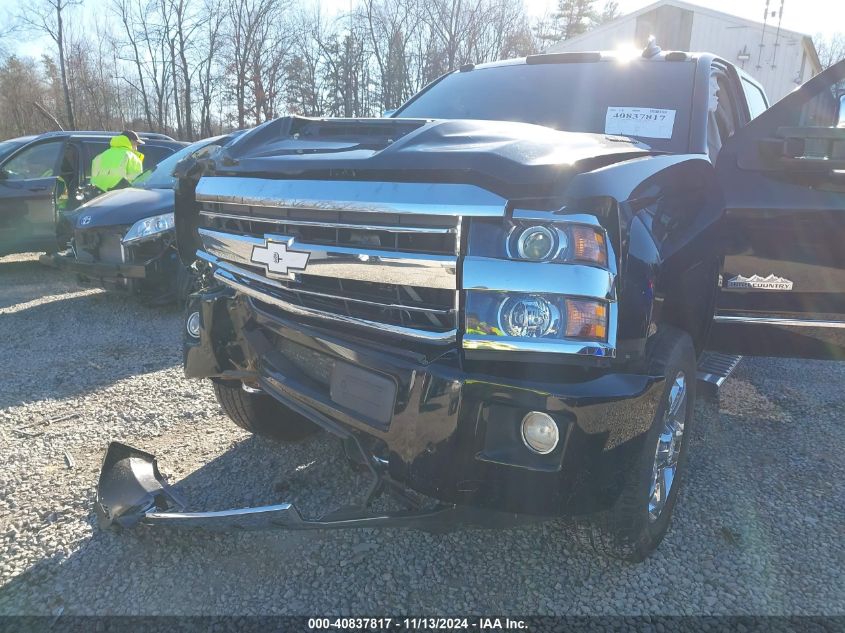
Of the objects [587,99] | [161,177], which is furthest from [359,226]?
[161,177]

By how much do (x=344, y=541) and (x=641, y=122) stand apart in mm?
2348

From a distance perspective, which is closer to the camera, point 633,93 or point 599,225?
point 599,225

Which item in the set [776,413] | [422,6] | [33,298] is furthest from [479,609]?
[422,6]

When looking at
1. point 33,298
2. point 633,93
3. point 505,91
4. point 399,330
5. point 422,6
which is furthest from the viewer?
point 422,6

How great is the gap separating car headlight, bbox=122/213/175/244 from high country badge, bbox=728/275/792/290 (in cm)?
508

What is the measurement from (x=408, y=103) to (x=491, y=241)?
2.51 m

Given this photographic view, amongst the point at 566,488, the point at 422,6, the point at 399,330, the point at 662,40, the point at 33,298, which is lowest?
the point at 33,298

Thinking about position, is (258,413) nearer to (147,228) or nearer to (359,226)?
(359,226)

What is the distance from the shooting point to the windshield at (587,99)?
301cm

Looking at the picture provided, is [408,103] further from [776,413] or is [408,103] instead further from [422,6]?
[422,6]

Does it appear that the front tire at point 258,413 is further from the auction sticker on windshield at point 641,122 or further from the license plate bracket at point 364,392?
the auction sticker on windshield at point 641,122

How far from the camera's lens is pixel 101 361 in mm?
4832

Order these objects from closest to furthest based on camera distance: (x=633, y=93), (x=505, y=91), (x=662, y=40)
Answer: (x=633, y=93) → (x=505, y=91) → (x=662, y=40)

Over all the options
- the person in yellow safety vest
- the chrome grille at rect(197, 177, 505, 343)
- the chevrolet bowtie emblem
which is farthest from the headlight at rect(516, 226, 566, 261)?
the person in yellow safety vest
